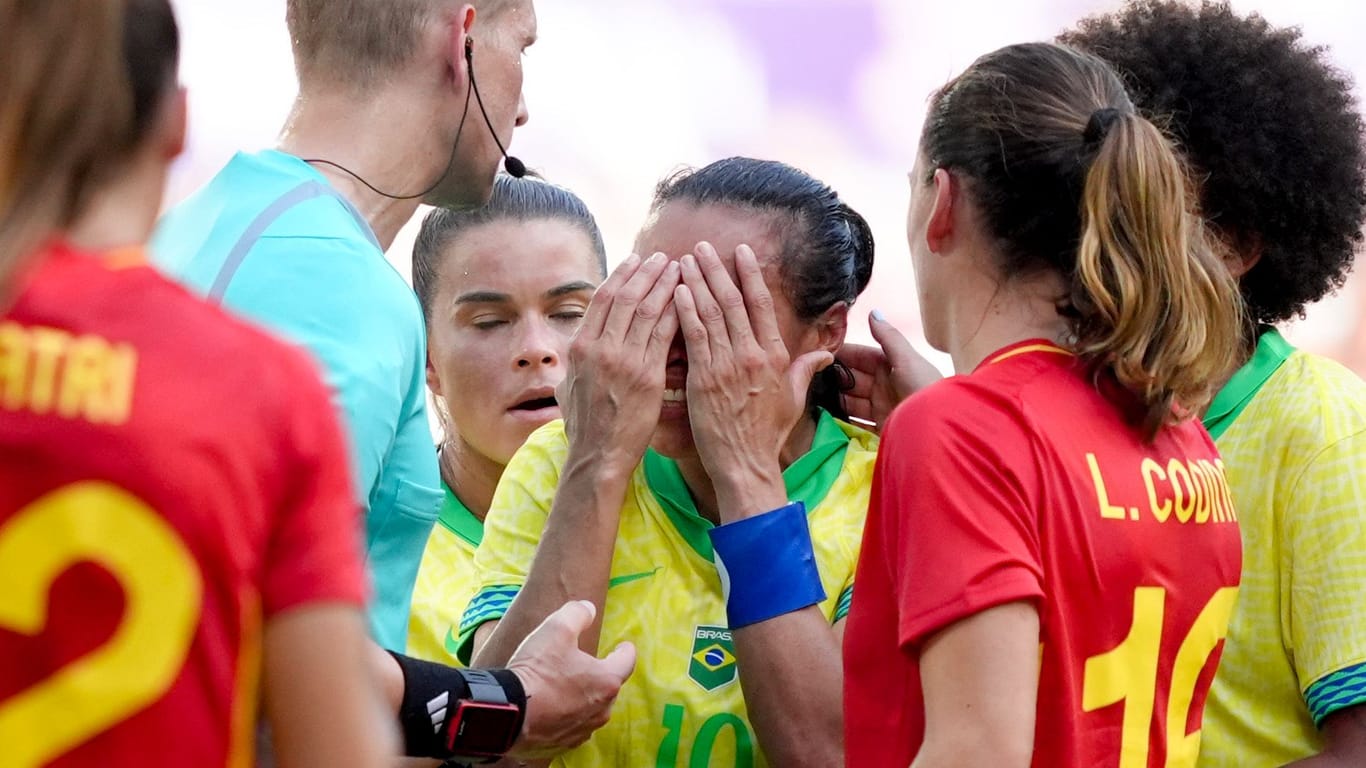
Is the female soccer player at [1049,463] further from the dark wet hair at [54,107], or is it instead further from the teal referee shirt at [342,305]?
the dark wet hair at [54,107]

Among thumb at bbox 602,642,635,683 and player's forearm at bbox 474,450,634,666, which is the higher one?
player's forearm at bbox 474,450,634,666

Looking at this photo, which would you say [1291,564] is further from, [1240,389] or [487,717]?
[487,717]

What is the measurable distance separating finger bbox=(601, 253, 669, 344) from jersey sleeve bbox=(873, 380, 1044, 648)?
1.03 m

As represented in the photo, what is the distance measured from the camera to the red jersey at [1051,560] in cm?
199

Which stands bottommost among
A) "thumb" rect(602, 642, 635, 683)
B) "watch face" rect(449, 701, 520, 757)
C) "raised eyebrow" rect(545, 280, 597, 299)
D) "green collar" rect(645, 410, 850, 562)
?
"watch face" rect(449, 701, 520, 757)

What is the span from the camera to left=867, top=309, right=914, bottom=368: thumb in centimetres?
319

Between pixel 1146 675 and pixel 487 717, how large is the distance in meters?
0.96

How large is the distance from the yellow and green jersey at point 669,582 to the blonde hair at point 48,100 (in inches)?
63.2

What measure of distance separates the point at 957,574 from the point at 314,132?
55.6 inches

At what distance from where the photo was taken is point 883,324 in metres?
3.26

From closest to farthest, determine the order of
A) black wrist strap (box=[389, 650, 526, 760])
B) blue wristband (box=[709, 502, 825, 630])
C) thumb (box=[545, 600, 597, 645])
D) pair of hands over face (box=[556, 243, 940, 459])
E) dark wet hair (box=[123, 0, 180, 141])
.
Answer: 1. dark wet hair (box=[123, 0, 180, 141])
2. black wrist strap (box=[389, 650, 526, 760])
3. thumb (box=[545, 600, 597, 645])
4. blue wristband (box=[709, 502, 825, 630])
5. pair of hands over face (box=[556, 243, 940, 459])

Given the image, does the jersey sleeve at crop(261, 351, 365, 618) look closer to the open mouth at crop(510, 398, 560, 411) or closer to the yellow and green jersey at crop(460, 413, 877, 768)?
the yellow and green jersey at crop(460, 413, 877, 768)

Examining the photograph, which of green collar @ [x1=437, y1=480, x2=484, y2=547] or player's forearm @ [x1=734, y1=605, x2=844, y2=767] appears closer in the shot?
player's forearm @ [x1=734, y1=605, x2=844, y2=767]

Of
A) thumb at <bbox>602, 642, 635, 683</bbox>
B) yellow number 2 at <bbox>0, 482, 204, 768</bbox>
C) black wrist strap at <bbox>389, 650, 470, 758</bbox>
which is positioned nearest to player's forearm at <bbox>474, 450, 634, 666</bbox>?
thumb at <bbox>602, 642, 635, 683</bbox>
